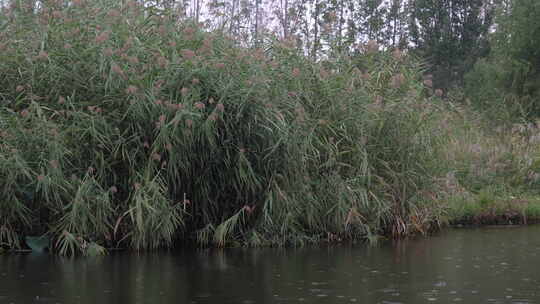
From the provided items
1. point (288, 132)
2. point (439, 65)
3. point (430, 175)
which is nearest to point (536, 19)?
point (439, 65)

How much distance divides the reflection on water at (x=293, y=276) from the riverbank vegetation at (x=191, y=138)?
2.10ft

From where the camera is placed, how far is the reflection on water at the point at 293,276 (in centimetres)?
705

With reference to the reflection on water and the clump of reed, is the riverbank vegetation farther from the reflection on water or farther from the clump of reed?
the reflection on water

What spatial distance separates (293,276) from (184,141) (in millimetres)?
2846

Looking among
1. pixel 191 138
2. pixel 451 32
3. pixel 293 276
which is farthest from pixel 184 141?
pixel 451 32

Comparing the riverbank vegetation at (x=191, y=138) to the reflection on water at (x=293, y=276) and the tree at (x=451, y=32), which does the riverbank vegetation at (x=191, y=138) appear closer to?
the reflection on water at (x=293, y=276)

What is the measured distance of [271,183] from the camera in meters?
Answer: 10.9

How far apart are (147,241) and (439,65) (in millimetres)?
38513

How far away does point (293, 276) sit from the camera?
8.23 m

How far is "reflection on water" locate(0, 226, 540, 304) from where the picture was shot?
23.1 feet

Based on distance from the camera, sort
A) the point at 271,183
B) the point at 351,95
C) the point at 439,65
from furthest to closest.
Result: 1. the point at 439,65
2. the point at 351,95
3. the point at 271,183

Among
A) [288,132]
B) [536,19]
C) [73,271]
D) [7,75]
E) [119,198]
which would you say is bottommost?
[73,271]

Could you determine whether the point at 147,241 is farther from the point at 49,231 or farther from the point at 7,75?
the point at 7,75

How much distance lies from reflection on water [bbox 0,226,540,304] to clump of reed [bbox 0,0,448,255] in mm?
646
